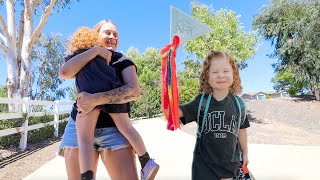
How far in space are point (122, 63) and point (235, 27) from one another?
20.0m

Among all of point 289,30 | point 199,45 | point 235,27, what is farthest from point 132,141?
point 289,30

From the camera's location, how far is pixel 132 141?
2.32 meters

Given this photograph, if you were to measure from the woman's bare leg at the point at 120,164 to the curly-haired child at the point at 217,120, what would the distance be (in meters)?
0.53

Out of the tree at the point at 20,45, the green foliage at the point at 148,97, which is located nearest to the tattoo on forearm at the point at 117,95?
the tree at the point at 20,45

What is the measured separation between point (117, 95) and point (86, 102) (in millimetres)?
199

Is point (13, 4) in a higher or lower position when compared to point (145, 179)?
higher

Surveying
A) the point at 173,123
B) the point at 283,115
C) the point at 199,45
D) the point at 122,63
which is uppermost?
the point at 199,45

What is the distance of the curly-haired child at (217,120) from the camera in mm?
2561

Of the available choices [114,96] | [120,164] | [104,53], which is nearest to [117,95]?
[114,96]

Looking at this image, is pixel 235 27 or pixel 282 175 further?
pixel 235 27

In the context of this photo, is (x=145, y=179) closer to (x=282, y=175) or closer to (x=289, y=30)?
(x=282, y=175)

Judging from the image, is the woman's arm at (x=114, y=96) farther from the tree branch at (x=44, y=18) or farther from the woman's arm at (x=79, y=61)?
the tree branch at (x=44, y=18)

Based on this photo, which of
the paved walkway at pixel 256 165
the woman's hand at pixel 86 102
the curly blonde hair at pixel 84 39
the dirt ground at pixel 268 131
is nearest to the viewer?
the woman's hand at pixel 86 102

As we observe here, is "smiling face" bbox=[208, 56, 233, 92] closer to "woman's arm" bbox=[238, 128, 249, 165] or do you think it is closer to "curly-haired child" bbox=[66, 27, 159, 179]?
"woman's arm" bbox=[238, 128, 249, 165]
